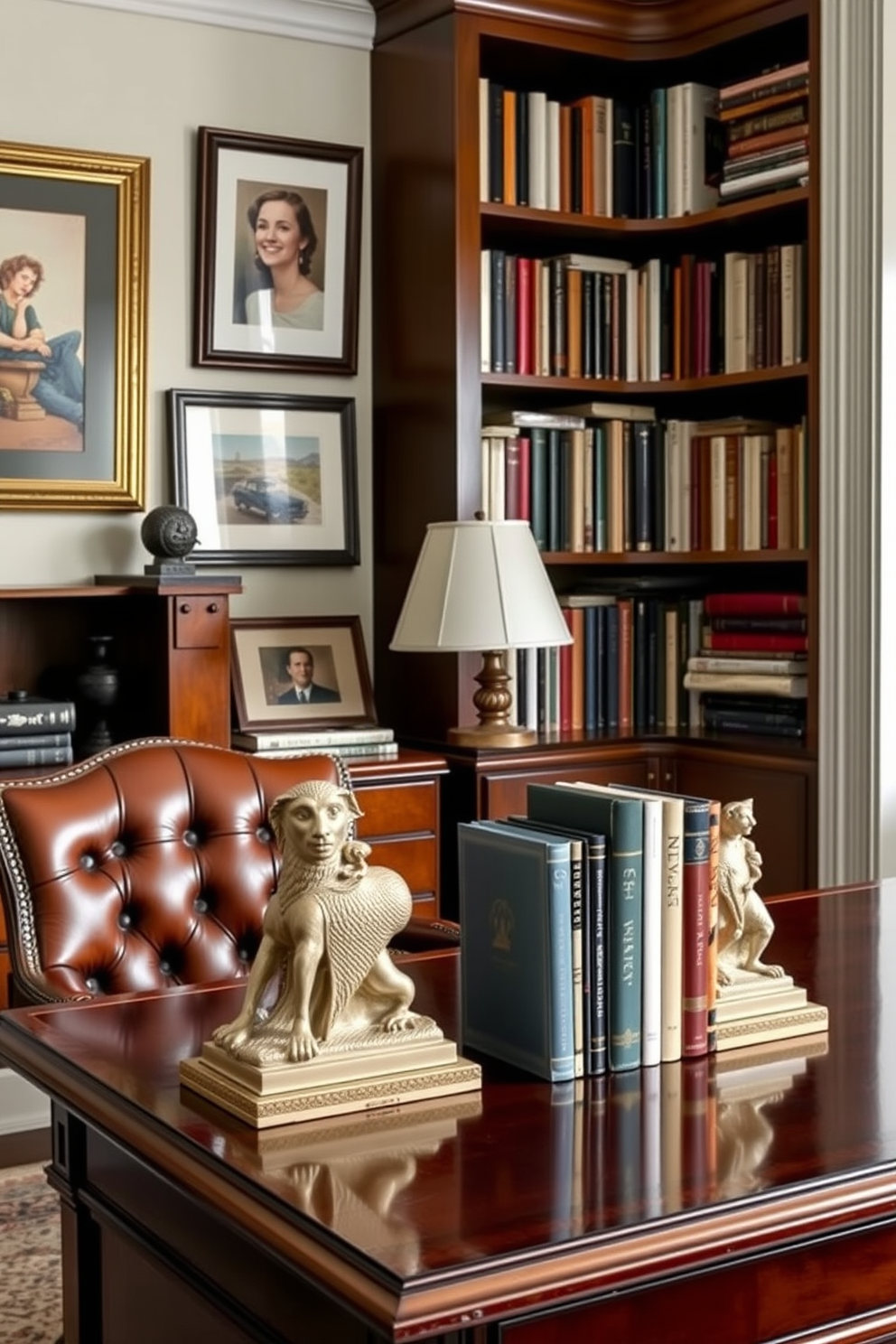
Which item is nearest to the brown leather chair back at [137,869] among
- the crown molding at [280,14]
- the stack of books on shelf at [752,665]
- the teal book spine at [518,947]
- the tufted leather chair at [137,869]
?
the tufted leather chair at [137,869]

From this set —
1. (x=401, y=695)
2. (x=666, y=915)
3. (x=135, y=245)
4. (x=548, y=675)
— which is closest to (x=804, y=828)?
(x=548, y=675)

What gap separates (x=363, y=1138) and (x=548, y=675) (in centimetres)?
295

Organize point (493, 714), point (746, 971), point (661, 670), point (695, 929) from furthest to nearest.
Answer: point (661, 670) → point (493, 714) → point (746, 971) → point (695, 929)

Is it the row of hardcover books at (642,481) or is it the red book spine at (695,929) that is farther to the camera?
the row of hardcover books at (642,481)

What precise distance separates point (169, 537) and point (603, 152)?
1.52 meters

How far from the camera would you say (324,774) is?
9.13 feet

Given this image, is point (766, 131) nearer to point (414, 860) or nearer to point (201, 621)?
point (201, 621)

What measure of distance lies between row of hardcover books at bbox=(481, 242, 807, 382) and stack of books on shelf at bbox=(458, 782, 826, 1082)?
8.64 ft

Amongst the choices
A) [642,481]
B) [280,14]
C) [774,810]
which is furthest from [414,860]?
[280,14]

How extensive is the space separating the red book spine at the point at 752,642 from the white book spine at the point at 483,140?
1213 millimetres

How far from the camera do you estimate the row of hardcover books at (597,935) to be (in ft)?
5.28

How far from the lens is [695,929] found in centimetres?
167

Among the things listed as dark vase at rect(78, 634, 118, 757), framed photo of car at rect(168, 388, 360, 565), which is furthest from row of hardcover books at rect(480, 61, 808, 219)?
dark vase at rect(78, 634, 118, 757)

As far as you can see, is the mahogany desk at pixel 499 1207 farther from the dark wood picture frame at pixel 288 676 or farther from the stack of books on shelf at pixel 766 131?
the stack of books on shelf at pixel 766 131
